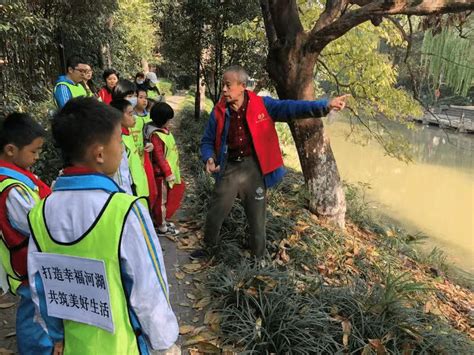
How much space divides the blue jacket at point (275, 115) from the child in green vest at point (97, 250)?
1995mm

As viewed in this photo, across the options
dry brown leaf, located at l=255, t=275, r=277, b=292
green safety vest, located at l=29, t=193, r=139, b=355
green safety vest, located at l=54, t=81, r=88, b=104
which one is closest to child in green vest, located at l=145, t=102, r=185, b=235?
Result: green safety vest, located at l=54, t=81, r=88, b=104

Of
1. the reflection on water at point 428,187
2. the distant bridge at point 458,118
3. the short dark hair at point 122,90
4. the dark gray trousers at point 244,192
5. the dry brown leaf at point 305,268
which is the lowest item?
the reflection on water at point 428,187

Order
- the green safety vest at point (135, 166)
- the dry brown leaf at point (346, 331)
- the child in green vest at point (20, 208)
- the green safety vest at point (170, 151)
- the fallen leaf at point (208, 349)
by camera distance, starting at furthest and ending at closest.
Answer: the green safety vest at point (170, 151) → the green safety vest at point (135, 166) → the dry brown leaf at point (346, 331) → the fallen leaf at point (208, 349) → the child in green vest at point (20, 208)

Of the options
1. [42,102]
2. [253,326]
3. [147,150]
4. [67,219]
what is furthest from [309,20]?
[67,219]

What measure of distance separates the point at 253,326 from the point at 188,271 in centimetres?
111

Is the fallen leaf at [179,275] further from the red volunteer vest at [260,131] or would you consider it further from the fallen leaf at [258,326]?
the red volunteer vest at [260,131]

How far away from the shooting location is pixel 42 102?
305 inches

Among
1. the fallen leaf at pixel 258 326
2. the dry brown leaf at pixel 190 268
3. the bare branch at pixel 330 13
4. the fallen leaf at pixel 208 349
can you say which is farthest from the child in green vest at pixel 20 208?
the bare branch at pixel 330 13

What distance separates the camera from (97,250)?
138cm

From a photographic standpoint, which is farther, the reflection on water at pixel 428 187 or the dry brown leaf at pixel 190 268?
the reflection on water at pixel 428 187

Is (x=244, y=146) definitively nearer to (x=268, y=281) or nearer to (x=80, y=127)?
(x=268, y=281)

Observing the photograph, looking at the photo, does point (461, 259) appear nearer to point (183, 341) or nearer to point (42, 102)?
point (183, 341)

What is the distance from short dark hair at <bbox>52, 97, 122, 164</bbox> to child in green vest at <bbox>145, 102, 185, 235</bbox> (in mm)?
2580

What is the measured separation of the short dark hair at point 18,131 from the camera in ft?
7.04
